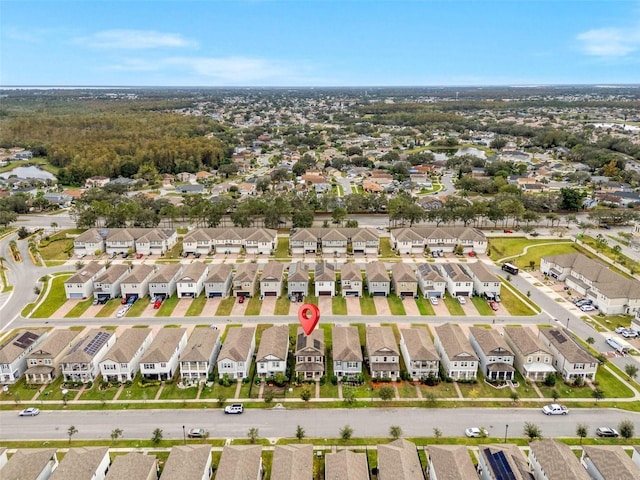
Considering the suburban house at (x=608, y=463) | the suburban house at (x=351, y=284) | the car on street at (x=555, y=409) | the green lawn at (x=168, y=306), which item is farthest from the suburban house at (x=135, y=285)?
the suburban house at (x=608, y=463)

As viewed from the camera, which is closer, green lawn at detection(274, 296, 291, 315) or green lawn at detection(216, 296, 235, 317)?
green lawn at detection(216, 296, 235, 317)

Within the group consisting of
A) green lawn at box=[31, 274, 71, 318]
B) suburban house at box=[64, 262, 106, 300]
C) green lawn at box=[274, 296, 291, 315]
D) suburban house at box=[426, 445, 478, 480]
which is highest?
suburban house at box=[426, 445, 478, 480]

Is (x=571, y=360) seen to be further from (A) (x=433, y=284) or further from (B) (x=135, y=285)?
(B) (x=135, y=285)

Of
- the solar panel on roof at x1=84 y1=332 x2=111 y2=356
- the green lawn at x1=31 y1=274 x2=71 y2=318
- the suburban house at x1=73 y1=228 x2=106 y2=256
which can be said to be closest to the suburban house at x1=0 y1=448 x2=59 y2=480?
the solar panel on roof at x1=84 y1=332 x2=111 y2=356

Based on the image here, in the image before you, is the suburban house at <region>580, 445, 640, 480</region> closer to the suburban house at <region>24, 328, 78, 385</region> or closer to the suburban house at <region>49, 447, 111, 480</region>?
the suburban house at <region>49, 447, 111, 480</region>

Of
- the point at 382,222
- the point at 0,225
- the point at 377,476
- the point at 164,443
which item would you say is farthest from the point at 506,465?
the point at 0,225

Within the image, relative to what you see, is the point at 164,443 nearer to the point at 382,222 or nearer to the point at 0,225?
the point at 382,222

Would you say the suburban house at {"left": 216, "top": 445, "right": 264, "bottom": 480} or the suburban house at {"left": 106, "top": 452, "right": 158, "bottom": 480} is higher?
the suburban house at {"left": 216, "top": 445, "right": 264, "bottom": 480}

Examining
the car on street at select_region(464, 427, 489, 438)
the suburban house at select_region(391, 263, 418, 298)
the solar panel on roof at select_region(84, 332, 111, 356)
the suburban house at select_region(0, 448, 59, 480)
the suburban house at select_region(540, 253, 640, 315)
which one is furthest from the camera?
the suburban house at select_region(391, 263, 418, 298)
